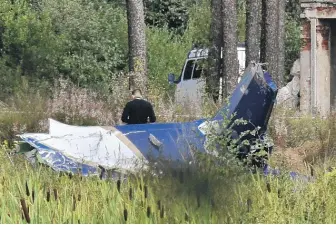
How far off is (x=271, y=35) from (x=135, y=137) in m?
12.2

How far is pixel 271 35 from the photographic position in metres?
24.7

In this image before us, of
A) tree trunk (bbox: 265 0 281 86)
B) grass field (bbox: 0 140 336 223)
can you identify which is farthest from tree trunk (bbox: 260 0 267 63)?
grass field (bbox: 0 140 336 223)

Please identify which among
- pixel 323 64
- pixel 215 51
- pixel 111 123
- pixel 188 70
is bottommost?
pixel 111 123

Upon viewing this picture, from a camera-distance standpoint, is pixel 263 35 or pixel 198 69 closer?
pixel 263 35

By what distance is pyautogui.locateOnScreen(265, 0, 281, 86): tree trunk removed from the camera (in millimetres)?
24594

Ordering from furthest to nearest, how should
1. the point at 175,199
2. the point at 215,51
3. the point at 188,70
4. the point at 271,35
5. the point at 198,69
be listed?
the point at 188,70 → the point at 198,69 → the point at 215,51 → the point at 271,35 → the point at 175,199

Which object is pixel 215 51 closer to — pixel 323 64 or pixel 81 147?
pixel 323 64

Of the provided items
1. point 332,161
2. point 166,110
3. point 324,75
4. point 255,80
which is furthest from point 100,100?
point 324,75

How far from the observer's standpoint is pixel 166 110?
1867 centimetres

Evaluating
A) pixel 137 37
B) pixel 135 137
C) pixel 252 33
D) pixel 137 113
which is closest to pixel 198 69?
pixel 252 33

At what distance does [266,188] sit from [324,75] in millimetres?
18955

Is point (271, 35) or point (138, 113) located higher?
point (271, 35)

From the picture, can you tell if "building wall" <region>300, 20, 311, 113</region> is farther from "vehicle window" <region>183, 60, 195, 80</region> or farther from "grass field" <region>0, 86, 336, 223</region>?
"grass field" <region>0, 86, 336, 223</region>

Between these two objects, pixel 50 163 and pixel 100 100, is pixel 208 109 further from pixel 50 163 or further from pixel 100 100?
pixel 50 163
